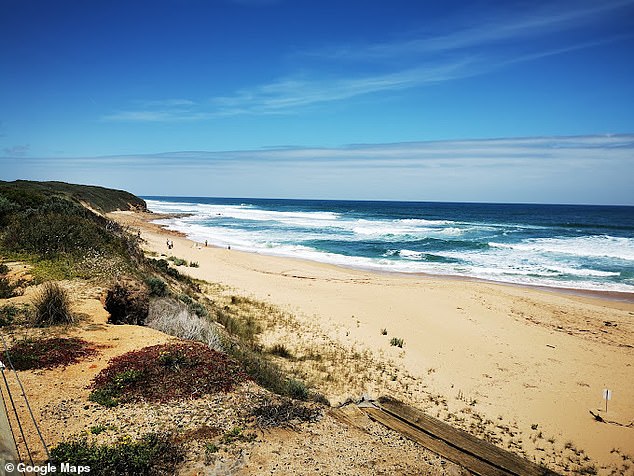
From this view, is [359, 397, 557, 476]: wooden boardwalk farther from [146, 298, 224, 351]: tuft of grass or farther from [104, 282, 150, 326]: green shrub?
[104, 282, 150, 326]: green shrub

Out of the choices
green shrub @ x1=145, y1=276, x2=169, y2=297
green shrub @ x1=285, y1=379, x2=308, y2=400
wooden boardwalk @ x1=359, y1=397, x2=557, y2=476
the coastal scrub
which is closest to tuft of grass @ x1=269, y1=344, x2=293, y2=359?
Result: green shrub @ x1=145, y1=276, x2=169, y2=297

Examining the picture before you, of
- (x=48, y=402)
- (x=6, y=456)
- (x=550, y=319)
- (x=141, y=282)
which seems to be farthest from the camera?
(x=550, y=319)

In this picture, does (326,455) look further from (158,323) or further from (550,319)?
(550,319)

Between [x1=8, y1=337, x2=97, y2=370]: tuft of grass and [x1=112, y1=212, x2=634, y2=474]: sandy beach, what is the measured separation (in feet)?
15.1

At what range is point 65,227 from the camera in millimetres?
12055

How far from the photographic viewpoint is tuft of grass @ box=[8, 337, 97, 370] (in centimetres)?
562

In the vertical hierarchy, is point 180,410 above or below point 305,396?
above

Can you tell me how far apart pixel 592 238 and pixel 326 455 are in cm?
5146

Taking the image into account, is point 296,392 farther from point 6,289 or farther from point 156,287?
point 6,289

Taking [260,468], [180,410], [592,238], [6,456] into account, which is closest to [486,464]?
[260,468]

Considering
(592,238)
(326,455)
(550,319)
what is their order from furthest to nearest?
(592,238), (550,319), (326,455)

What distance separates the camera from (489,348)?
39.5ft

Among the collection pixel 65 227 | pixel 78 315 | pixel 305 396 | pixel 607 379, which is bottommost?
pixel 607 379

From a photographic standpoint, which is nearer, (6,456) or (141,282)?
(6,456)
